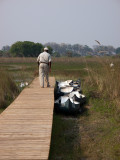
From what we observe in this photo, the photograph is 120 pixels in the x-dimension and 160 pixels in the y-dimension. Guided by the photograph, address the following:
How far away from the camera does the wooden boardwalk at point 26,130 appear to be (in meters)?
3.50

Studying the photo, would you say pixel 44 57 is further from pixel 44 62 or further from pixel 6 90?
pixel 6 90

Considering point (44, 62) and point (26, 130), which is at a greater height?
point (44, 62)

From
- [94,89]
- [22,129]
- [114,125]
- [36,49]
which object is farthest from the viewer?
[36,49]

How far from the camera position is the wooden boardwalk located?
3.50 m

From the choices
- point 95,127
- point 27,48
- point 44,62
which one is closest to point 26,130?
point 95,127

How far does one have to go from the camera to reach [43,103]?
278 inches

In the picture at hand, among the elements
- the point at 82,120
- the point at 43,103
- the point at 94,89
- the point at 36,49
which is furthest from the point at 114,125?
the point at 36,49

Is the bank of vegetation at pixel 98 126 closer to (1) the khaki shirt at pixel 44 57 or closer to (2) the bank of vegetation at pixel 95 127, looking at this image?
(2) the bank of vegetation at pixel 95 127

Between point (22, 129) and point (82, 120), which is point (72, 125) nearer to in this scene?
point (82, 120)

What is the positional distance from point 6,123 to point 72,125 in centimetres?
243

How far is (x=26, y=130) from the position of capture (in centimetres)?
452

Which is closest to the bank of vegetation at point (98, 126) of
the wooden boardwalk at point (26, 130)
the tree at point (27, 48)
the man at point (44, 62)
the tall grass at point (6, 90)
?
the wooden boardwalk at point (26, 130)

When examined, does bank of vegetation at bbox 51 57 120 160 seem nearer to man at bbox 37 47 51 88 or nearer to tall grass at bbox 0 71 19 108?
man at bbox 37 47 51 88

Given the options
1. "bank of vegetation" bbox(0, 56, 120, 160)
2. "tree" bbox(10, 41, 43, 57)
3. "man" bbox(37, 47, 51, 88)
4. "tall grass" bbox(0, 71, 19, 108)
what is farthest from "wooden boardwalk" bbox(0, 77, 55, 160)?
"tree" bbox(10, 41, 43, 57)
